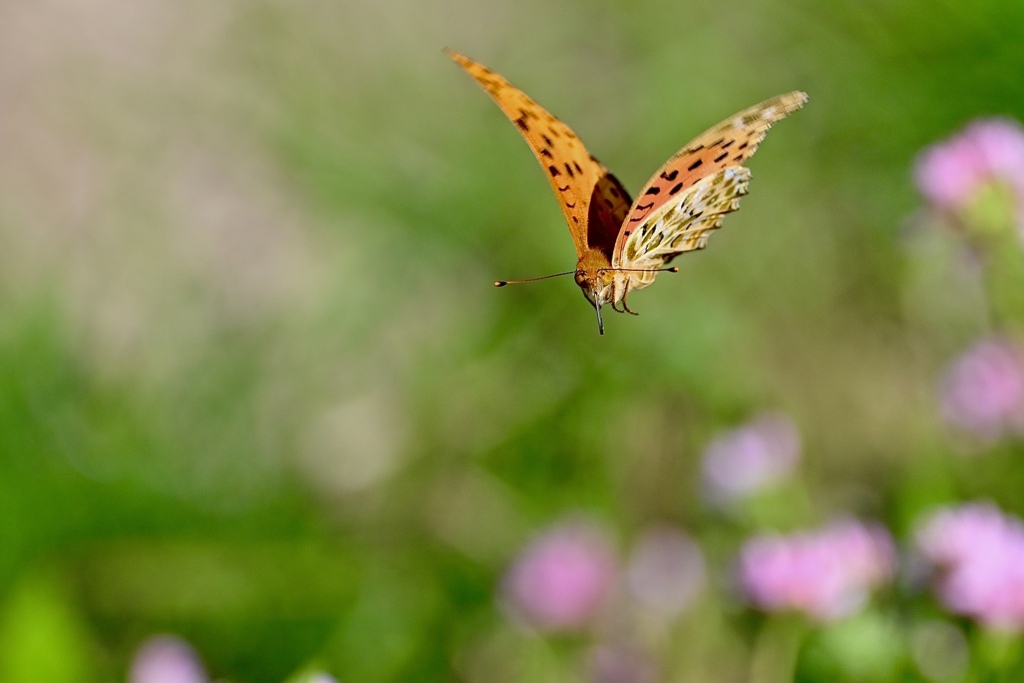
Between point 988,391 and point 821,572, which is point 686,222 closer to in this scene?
point 821,572

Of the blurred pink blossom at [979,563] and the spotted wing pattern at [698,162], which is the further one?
the blurred pink blossom at [979,563]

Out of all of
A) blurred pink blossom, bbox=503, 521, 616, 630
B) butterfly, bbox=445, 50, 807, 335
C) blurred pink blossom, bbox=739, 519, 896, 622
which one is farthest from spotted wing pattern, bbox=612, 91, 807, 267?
blurred pink blossom, bbox=503, 521, 616, 630

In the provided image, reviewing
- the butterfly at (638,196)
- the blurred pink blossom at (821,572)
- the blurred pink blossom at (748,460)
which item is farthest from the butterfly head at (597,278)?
the blurred pink blossom at (748,460)

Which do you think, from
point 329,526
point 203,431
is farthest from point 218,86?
point 329,526

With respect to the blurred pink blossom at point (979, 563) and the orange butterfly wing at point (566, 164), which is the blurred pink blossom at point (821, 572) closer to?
the blurred pink blossom at point (979, 563)

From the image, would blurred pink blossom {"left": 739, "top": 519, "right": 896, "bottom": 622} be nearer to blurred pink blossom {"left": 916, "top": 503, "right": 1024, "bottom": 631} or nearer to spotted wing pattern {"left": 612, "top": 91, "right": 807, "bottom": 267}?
blurred pink blossom {"left": 916, "top": 503, "right": 1024, "bottom": 631}

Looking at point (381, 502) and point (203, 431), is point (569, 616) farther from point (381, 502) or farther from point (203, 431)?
point (203, 431)
